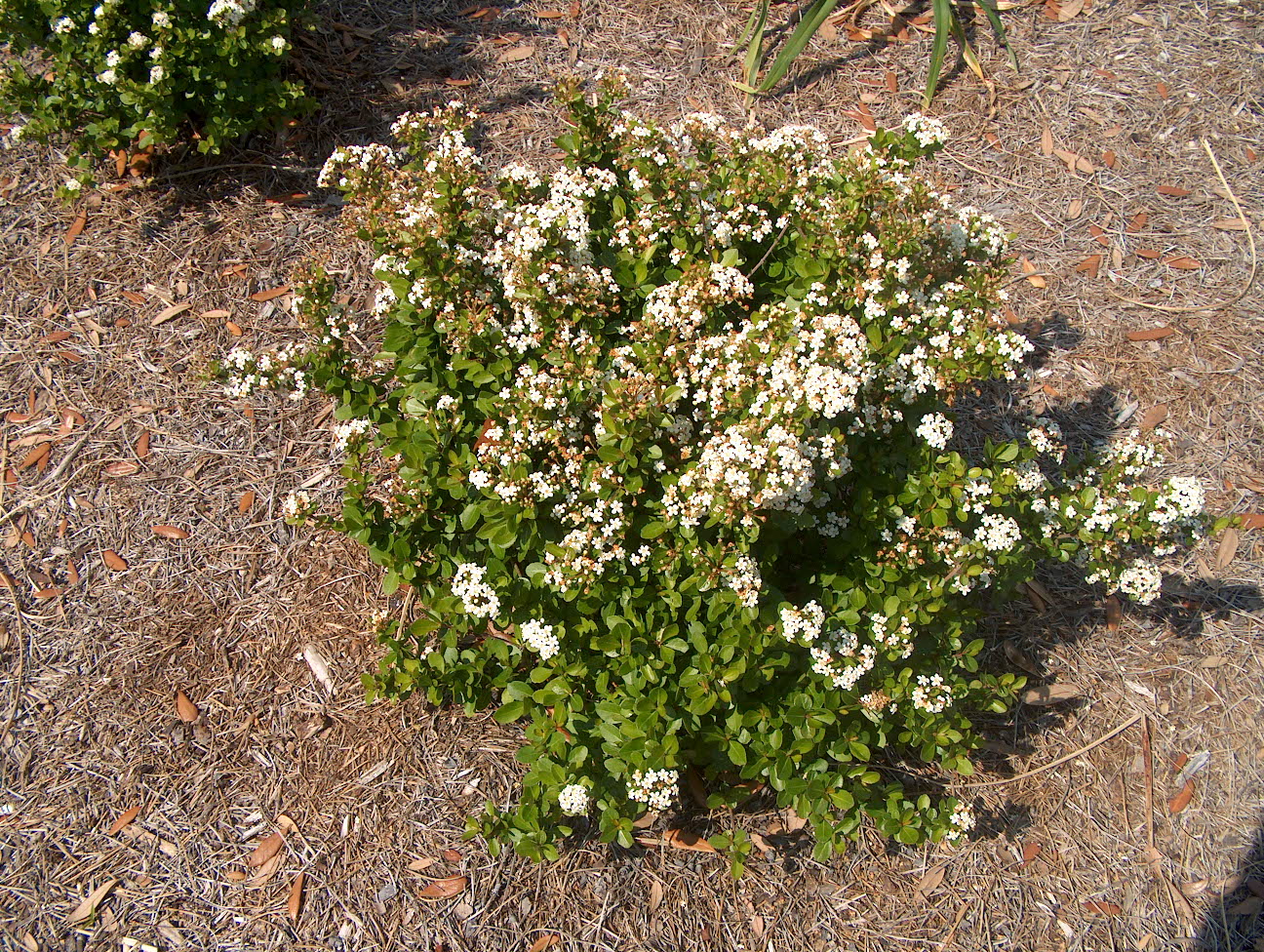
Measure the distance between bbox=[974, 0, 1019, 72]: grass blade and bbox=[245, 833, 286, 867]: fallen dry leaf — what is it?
4.64 meters

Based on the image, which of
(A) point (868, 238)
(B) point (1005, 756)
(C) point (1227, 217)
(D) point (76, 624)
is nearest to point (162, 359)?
(D) point (76, 624)

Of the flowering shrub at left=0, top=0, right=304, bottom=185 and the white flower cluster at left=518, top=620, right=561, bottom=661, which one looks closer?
the white flower cluster at left=518, top=620, right=561, bottom=661

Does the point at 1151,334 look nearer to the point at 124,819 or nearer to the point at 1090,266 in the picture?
the point at 1090,266

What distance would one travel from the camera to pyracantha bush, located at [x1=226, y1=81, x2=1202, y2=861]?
7.53ft

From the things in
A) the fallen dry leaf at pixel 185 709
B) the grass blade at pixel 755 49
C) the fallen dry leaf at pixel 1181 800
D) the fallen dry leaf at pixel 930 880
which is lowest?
the fallen dry leaf at pixel 930 880

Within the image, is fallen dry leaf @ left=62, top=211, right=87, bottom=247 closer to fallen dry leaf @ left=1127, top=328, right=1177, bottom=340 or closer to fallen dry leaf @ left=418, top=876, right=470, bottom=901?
fallen dry leaf @ left=418, top=876, right=470, bottom=901

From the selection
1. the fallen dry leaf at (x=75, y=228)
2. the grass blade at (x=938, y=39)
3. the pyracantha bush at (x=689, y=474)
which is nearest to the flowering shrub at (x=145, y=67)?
the fallen dry leaf at (x=75, y=228)

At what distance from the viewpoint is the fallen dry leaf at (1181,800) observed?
3.00 meters

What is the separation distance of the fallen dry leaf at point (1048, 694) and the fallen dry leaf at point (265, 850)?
253 centimetres

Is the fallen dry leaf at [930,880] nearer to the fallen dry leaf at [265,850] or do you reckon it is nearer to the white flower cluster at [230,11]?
the fallen dry leaf at [265,850]

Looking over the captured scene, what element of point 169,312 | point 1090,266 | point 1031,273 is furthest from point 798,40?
point 169,312

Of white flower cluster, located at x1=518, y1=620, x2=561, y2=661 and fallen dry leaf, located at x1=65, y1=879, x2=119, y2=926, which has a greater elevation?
white flower cluster, located at x1=518, y1=620, x2=561, y2=661

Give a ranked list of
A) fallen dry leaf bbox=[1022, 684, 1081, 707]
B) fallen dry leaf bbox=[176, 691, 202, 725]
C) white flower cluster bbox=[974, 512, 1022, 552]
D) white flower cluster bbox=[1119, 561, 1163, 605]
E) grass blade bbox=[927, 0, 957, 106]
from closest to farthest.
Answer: white flower cluster bbox=[974, 512, 1022, 552] < white flower cluster bbox=[1119, 561, 1163, 605] < fallen dry leaf bbox=[176, 691, 202, 725] < fallen dry leaf bbox=[1022, 684, 1081, 707] < grass blade bbox=[927, 0, 957, 106]

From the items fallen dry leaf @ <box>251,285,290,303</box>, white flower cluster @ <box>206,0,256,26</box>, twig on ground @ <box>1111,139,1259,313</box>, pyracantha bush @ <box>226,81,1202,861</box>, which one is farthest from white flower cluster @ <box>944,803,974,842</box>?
white flower cluster @ <box>206,0,256,26</box>
